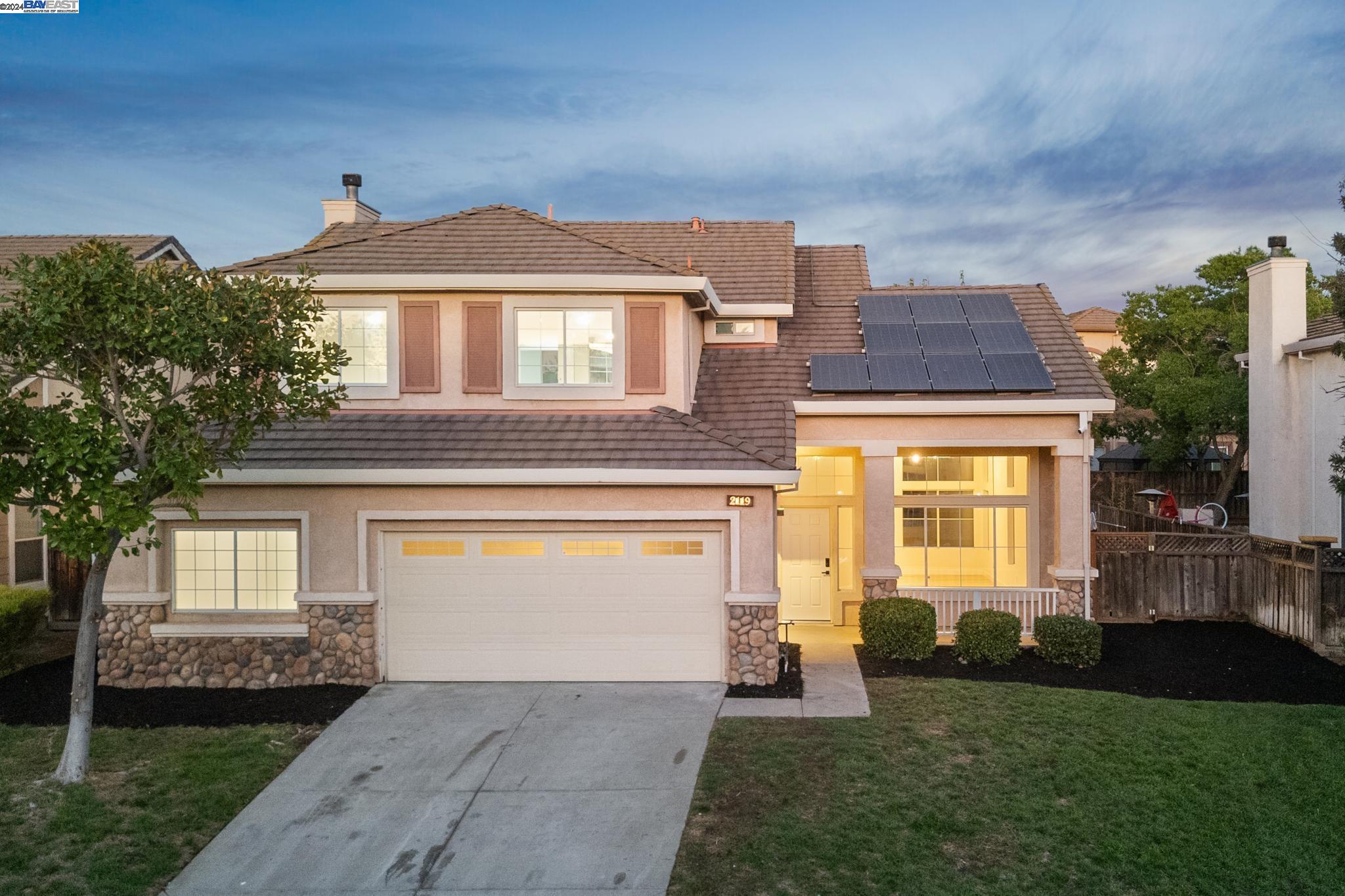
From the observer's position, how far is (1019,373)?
525 inches

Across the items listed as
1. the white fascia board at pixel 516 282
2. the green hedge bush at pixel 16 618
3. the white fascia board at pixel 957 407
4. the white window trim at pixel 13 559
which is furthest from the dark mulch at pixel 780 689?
the white window trim at pixel 13 559

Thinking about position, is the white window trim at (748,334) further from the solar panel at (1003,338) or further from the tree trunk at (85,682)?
the tree trunk at (85,682)

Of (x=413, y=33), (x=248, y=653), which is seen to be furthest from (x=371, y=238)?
(x=413, y=33)

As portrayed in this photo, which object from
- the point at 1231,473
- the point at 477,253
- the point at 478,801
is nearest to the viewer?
the point at 478,801

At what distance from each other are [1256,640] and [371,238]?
13863mm

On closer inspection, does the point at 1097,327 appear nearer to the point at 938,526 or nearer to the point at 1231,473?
the point at 1231,473

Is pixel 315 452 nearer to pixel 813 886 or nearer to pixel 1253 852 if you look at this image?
pixel 813 886

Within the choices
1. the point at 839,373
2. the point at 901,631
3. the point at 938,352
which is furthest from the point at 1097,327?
the point at 901,631

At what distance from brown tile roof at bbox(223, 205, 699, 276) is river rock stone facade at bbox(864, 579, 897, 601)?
16.7ft

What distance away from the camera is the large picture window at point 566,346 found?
40.0 feet

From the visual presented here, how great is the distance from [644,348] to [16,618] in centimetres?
902

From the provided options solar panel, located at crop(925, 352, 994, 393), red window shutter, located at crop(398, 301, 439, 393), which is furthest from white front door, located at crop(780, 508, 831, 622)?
red window shutter, located at crop(398, 301, 439, 393)

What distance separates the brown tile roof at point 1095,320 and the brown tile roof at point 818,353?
38107 mm

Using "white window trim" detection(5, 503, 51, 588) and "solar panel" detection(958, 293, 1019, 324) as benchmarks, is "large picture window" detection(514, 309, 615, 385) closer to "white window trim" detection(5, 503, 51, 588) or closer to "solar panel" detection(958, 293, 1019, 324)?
"solar panel" detection(958, 293, 1019, 324)
